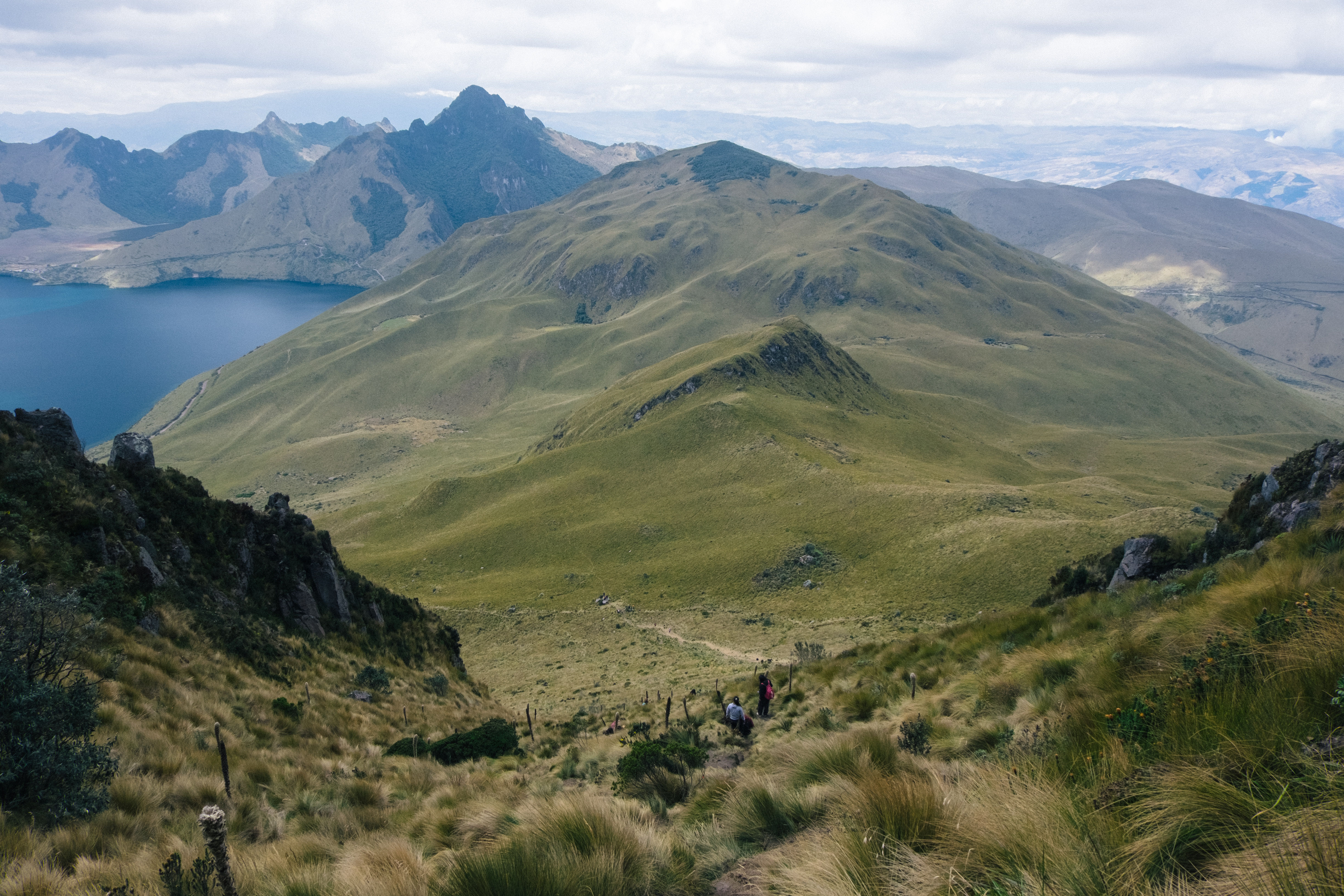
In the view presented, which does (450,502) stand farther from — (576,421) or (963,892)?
(963,892)

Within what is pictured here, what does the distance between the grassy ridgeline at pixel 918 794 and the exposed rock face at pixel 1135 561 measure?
36.4 feet

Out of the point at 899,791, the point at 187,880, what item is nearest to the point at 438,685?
the point at 187,880

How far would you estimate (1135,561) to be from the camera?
24812mm

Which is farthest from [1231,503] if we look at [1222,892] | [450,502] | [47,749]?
[450,502]

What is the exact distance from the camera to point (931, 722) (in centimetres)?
1102

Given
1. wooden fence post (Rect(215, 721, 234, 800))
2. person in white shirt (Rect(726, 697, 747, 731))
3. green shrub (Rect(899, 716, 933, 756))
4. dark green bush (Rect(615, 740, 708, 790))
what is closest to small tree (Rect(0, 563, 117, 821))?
wooden fence post (Rect(215, 721, 234, 800))

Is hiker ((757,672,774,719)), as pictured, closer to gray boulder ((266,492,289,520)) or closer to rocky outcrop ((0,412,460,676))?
rocky outcrop ((0,412,460,676))

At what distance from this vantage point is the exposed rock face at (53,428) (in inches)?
739

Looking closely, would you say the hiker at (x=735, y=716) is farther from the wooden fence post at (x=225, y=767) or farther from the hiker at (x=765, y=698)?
the wooden fence post at (x=225, y=767)

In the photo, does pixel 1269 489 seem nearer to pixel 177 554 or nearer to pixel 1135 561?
pixel 1135 561

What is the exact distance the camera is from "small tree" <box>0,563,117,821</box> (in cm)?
779

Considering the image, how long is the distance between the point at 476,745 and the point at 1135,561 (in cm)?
2422

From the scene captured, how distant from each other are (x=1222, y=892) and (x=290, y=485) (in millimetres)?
178585

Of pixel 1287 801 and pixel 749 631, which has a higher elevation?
pixel 1287 801
